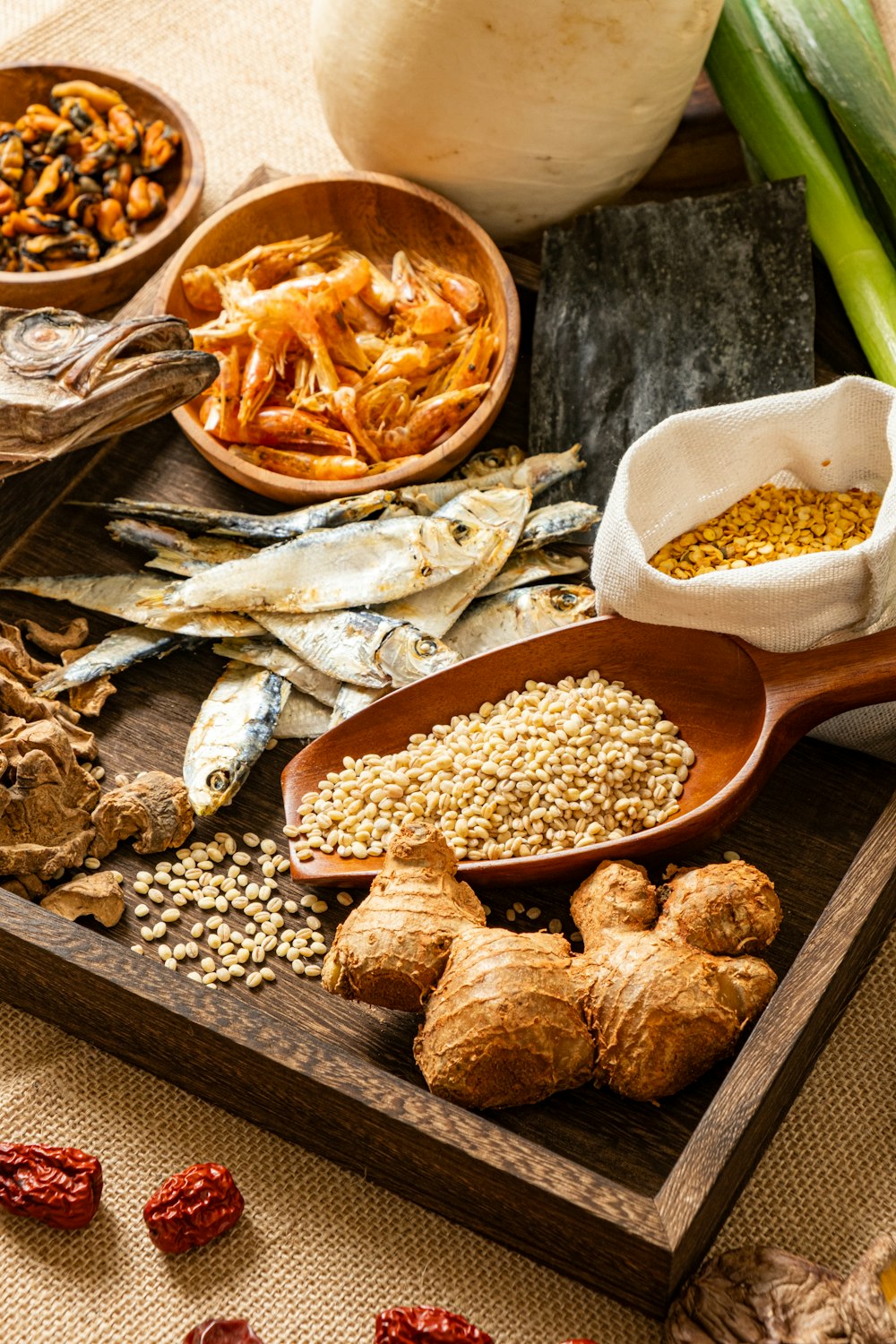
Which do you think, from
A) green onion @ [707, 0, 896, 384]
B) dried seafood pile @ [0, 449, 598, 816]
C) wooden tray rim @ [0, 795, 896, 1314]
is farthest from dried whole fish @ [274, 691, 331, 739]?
green onion @ [707, 0, 896, 384]

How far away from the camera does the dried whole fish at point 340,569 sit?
7.34 feet

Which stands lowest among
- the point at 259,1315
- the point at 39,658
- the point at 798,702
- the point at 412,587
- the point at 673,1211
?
the point at 259,1315

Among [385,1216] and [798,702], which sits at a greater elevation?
[798,702]

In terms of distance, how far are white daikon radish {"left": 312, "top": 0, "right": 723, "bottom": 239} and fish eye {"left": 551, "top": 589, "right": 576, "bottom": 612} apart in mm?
885

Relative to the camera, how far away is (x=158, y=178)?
9.57 ft

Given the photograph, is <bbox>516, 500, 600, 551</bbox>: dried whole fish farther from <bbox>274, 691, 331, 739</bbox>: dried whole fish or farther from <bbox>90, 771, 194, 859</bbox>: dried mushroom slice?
<bbox>90, 771, 194, 859</bbox>: dried mushroom slice

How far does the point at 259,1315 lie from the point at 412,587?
44.1 inches

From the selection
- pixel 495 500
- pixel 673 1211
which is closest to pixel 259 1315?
pixel 673 1211

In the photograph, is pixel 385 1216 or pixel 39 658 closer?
pixel 385 1216

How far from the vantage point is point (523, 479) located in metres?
2.39

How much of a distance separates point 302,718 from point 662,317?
3.41 feet

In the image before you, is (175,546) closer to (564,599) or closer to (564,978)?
(564,599)

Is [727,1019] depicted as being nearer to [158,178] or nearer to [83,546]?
[83,546]

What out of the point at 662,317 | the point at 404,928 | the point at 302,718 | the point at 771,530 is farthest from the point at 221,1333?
the point at 662,317
